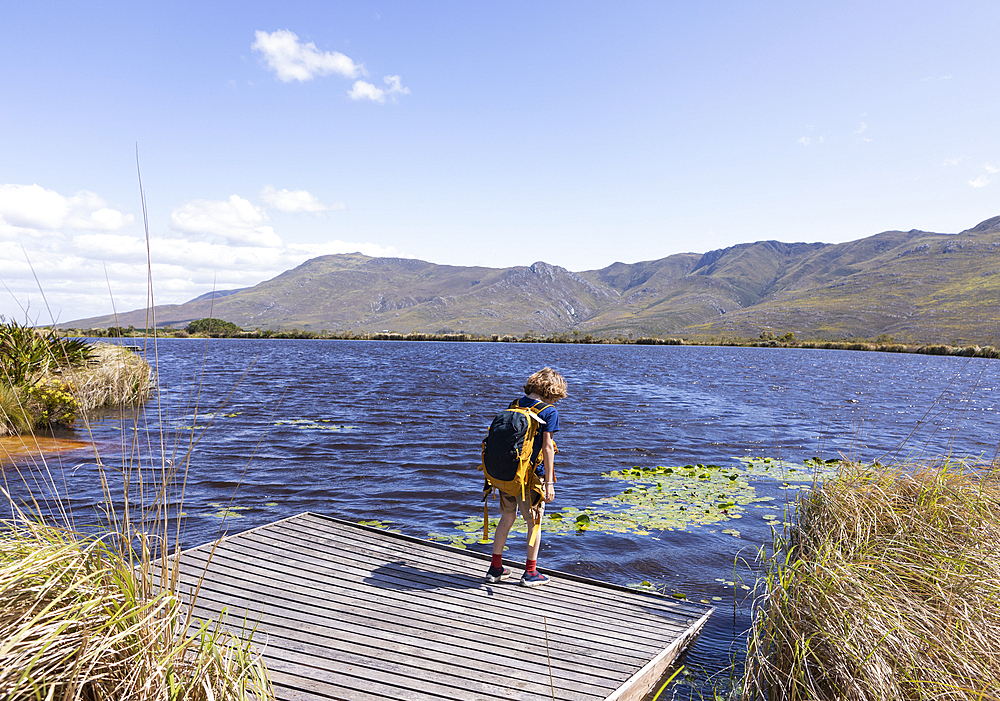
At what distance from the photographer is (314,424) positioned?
2517cm

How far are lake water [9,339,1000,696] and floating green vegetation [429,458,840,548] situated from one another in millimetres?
72

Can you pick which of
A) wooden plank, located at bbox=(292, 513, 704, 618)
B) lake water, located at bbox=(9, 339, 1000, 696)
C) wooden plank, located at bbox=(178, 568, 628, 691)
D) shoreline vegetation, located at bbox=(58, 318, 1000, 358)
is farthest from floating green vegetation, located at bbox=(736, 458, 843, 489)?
shoreline vegetation, located at bbox=(58, 318, 1000, 358)

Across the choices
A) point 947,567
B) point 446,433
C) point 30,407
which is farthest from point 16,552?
point 446,433

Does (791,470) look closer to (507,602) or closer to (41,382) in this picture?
(507,602)

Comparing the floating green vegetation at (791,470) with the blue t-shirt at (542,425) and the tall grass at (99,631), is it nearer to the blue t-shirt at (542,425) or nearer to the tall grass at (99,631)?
the blue t-shirt at (542,425)

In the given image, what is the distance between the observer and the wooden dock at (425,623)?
4.99 meters

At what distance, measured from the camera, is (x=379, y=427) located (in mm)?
24812

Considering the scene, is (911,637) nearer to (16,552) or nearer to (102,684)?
(102,684)

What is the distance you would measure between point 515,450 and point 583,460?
43.2 ft

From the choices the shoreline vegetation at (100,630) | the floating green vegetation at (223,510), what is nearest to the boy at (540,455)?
the shoreline vegetation at (100,630)

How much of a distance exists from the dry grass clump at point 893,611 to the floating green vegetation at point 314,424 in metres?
20.3

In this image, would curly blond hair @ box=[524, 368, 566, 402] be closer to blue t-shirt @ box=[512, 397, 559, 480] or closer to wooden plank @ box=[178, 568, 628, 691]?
blue t-shirt @ box=[512, 397, 559, 480]

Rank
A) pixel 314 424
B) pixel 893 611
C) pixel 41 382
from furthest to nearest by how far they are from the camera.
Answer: pixel 314 424 < pixel 41 382 < pixel 893 611

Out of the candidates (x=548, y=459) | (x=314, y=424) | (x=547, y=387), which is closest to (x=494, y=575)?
(x=548, y=459)
